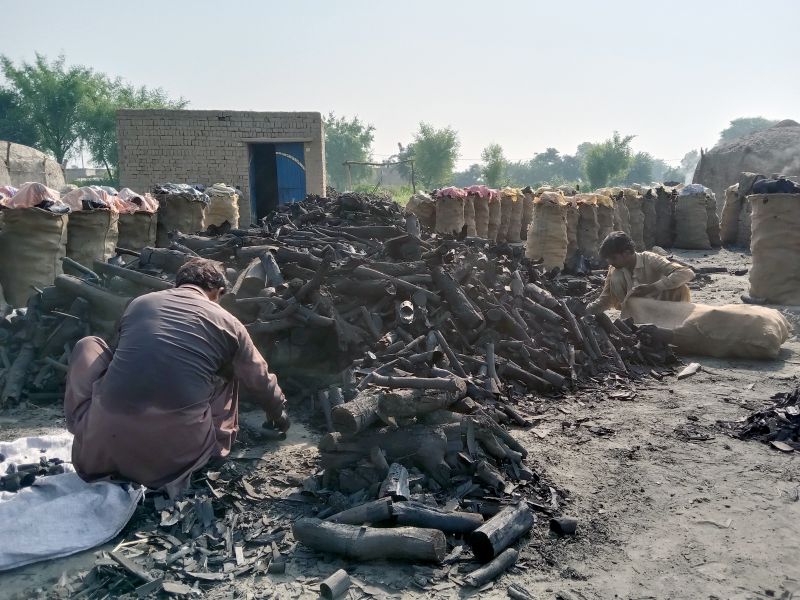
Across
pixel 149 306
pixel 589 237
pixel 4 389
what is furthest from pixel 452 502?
pixel 589 237

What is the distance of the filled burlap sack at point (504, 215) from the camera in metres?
18.9

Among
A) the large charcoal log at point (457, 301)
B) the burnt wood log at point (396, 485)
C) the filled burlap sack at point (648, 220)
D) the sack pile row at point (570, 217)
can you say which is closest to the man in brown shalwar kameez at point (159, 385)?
the burnt wood log at point (396, 485)

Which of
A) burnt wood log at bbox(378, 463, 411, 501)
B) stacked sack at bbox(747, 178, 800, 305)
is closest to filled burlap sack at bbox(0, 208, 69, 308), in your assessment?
burnt wood log at bbox(378, 463, 411, 501)

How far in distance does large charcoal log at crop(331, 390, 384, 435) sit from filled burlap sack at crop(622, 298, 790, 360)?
5060 millimetres

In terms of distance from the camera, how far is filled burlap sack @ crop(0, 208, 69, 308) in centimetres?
883

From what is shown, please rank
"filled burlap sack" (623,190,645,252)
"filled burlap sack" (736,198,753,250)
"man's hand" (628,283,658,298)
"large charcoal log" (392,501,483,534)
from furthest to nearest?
"filled burlap sack" (736,198,753,250) < "filled burlap sack" (623,190,645,252) < "man's hand" (628,283,658,298) < "large charcoal log" (392,501,483,534)

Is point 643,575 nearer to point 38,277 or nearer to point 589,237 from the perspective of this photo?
point 38,277

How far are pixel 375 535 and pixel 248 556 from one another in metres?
0.76

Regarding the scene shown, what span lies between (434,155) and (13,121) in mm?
38530

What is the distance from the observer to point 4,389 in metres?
6.16

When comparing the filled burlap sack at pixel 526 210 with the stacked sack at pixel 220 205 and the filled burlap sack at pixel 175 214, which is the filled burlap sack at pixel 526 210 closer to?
the stacked sack at pixel 220 205

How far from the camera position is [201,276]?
4250 millimetres

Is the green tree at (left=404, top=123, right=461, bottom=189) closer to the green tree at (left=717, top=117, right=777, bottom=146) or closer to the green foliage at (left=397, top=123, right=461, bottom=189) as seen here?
the green foliage at (left=397, top=123, right=461, bottom=189)

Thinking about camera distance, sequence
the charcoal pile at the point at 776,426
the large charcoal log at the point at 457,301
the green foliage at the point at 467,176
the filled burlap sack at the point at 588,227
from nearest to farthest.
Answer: the charcoal pile at the point at 776,426 < the large charcoal log at the point at 457,301 < the filled burlap sack at the point at 588,227 < the green foliage at the point at 467,176
